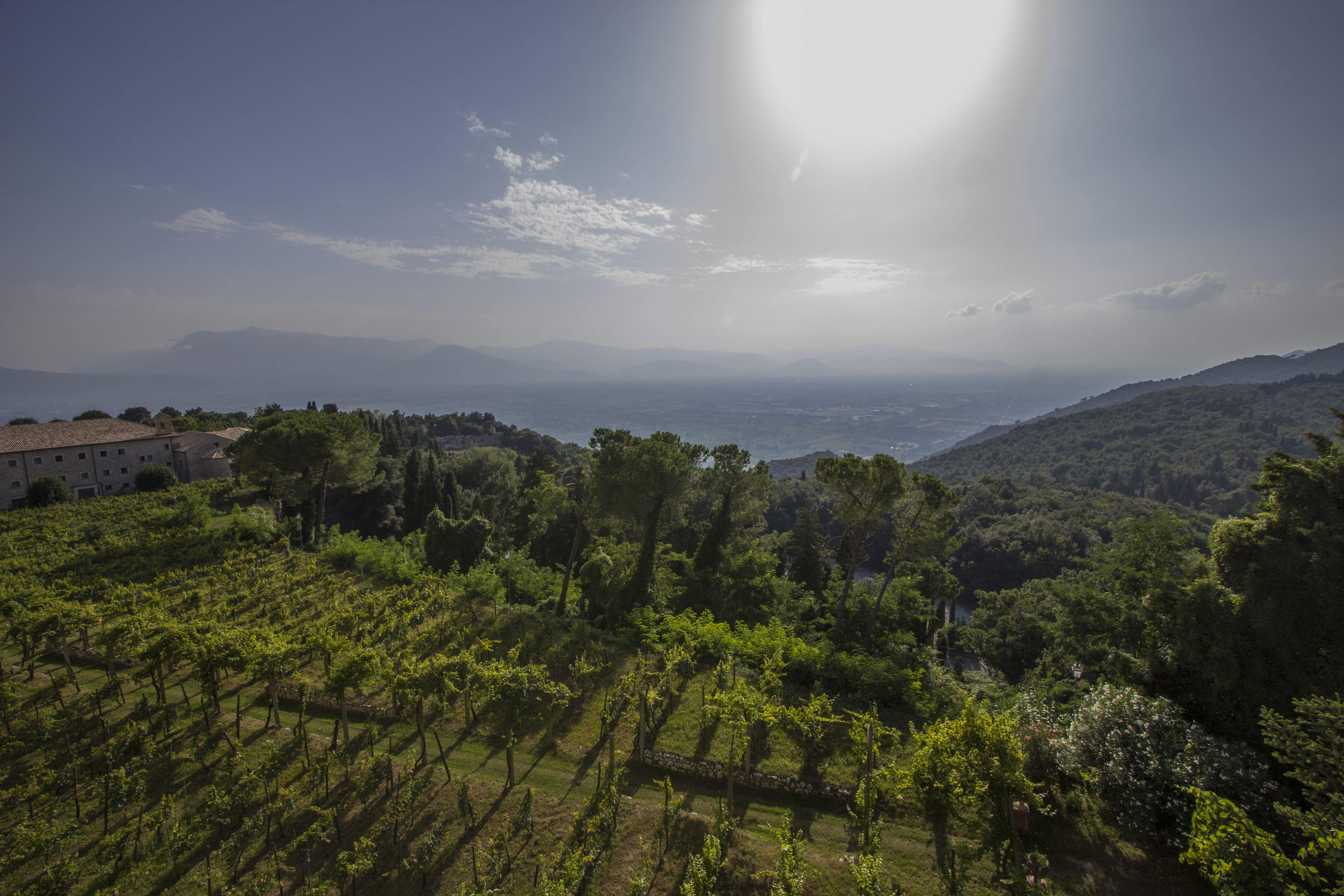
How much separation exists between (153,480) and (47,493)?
444 centimetres

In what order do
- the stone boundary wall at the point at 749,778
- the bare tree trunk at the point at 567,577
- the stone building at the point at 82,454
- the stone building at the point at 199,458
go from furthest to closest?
the stone building at the point at 199,458, the stone building at the point at 82,454, the bare tree trunk at the point at 567,577, the stone boundary wall at the point at 749,778

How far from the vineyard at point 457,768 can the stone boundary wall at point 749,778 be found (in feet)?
0.21

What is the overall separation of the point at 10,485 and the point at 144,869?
1668 inches

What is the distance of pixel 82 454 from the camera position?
35406 mm

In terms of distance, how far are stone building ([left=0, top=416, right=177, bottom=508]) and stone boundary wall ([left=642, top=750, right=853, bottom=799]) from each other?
144 feet

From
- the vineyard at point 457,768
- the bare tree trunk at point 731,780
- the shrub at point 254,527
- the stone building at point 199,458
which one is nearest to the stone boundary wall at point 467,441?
the stone building at point 199,458

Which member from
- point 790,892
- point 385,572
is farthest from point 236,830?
point 385,572

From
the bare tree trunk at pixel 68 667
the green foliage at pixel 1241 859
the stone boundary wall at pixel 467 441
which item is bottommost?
the stone boundary wall at pixel 467 441

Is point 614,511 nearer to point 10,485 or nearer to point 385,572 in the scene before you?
point 385,572

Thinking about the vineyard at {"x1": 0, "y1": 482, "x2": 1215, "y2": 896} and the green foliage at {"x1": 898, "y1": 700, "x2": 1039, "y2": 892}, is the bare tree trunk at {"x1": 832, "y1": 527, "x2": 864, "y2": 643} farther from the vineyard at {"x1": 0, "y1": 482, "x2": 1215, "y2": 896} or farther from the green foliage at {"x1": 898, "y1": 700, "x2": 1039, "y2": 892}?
the green foliage at {"x1": 898, "y1": 700, "x2": 1039, "y2": 892}

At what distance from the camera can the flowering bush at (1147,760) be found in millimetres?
8945

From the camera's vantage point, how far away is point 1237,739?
422 inches

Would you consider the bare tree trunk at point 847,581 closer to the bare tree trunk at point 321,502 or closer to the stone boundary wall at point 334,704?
the stone boundary wall at point 334,704

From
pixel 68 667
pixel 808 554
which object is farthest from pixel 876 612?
pixel 68 667
